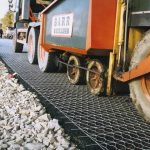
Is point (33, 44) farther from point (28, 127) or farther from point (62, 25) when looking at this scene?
point (28, 127)

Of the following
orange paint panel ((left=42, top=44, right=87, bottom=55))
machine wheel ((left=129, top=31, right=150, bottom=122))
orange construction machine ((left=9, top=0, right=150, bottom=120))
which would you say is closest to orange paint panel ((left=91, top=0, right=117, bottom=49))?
orange construction machine ((left=9, top=0, right=150, bottom=120))

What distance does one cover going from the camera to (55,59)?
25.2 feet

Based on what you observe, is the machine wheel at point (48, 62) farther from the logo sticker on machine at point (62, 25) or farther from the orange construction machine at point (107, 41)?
the logo sticker on machine at point (62, 25)

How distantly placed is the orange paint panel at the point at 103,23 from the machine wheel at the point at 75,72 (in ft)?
4.51

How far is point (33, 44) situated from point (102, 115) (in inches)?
204

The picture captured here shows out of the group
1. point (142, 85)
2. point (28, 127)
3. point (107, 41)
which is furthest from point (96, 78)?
point (28, 127)

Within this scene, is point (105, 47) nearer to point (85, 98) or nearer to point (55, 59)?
point (85, 98)

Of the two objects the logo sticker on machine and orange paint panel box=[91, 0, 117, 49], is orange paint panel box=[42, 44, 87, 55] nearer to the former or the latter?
the logo sticker on machine

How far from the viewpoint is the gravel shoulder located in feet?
11.0

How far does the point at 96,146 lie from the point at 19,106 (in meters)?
1.99

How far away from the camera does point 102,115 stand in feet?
13.9

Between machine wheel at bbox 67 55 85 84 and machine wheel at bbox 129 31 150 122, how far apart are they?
201 centimetres

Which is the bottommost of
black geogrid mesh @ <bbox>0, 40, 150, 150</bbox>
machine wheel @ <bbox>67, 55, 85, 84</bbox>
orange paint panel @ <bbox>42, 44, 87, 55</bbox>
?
black geogrid mesh @ <bbox>0, 40, 150, 150</bbox>

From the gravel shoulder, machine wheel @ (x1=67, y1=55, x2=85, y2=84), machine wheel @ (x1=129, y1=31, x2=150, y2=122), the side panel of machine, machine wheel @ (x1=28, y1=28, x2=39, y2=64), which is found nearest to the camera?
the gravel shoulder
